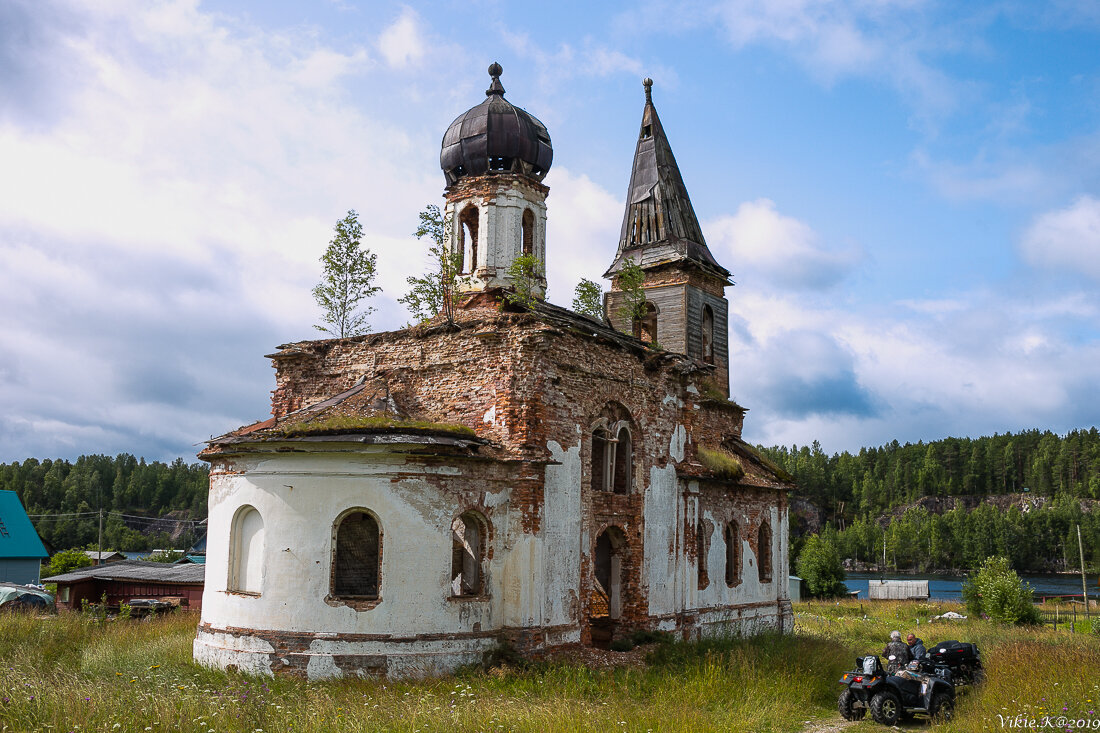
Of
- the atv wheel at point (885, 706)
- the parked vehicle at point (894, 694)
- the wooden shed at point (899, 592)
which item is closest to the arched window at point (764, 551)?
the parked vehicle at point (894, 694)

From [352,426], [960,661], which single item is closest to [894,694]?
[960,661]

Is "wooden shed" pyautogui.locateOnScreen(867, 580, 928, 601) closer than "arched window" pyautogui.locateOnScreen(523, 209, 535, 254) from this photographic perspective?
No

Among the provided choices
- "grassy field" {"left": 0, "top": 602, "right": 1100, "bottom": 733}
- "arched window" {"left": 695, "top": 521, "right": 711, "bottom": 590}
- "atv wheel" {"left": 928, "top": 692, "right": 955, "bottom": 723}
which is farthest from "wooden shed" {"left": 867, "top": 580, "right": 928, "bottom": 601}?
"atv wheel" {"left": 928, "top": 692, "right": 955, "bottom": 723}

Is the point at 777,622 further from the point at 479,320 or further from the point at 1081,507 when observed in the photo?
the point at 1081,507

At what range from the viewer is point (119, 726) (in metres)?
8.49

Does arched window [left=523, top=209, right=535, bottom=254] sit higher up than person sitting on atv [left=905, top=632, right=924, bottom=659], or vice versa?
arched window [left=523, top=209, right=535, bottom=254]

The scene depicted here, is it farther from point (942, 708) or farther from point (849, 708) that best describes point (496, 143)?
point (942, 708)

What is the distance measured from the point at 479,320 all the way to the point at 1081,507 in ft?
349

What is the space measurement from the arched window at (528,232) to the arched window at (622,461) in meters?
5.31

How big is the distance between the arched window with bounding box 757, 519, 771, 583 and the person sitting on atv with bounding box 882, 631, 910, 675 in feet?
33.1

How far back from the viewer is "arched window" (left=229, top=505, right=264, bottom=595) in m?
14.0

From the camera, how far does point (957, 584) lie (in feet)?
263

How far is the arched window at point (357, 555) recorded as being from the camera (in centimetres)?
1405

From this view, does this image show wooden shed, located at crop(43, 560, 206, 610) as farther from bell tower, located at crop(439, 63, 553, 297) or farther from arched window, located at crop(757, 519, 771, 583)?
arched window, located at crop(757, 519, 771, 583)
